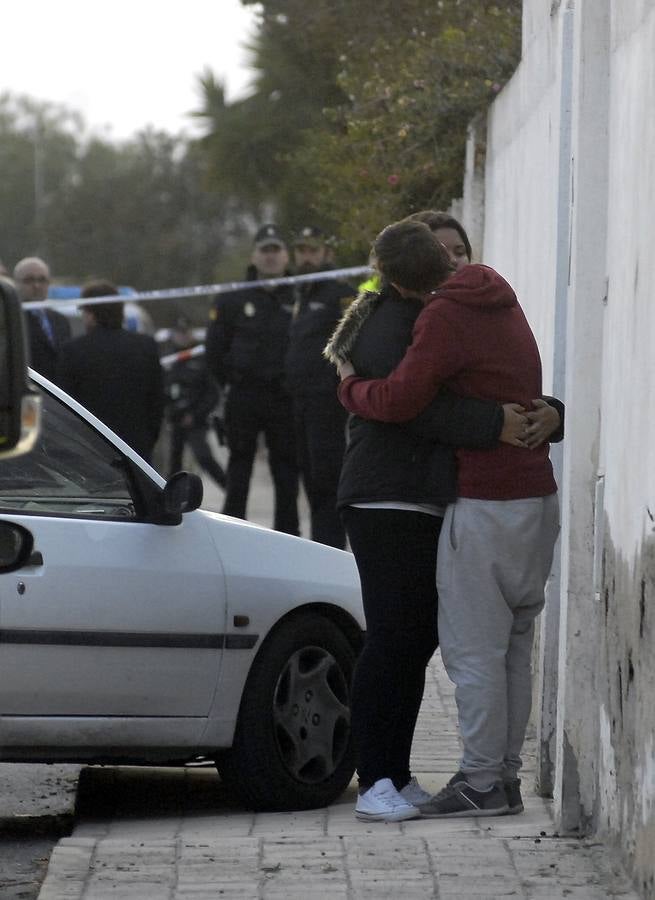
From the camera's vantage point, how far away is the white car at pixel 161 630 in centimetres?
594

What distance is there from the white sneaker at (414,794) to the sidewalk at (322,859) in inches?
4.1

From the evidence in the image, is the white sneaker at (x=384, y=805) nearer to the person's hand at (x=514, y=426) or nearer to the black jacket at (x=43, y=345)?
the person's hand at (x=514, y=426)

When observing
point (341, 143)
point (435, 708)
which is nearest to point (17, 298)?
point (435, 708)

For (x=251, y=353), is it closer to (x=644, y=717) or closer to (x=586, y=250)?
(x=586, y=250)

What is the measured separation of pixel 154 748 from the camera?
6281mm

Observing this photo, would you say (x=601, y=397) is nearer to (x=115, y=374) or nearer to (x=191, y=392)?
(x=115, y=374)

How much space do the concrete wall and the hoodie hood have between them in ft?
0.78

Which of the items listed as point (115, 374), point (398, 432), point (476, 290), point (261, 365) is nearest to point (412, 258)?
point (476, 290)

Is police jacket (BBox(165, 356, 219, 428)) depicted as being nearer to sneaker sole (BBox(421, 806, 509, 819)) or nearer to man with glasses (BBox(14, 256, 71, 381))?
man with glasses (BBox(14, 256, 71, 381))

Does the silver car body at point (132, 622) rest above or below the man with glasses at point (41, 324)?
below

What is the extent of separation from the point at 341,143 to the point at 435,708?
6.01 m

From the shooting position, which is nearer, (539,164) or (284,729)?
(284,729)

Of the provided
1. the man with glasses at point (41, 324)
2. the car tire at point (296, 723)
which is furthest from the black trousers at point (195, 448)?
the car tire at point (296, 723)

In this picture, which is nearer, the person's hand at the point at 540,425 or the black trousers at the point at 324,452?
the person's hand at the point at 540,425
